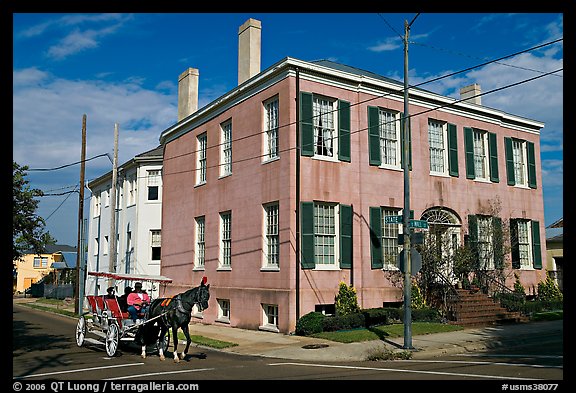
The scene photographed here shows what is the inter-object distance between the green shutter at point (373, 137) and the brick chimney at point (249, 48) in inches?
225

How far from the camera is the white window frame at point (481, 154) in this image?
27.8 metres

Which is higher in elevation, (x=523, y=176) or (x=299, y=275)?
(x=523, y=176)

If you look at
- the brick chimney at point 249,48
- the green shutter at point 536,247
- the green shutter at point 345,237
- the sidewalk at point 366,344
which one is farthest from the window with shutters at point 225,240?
the green shutter at point 536,247

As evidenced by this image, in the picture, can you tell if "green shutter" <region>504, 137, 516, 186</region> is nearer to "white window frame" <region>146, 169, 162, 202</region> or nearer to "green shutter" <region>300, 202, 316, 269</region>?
"green shutter" <region>300, 202, 316, 269</region>

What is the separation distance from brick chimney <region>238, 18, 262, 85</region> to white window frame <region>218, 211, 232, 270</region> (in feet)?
20.6

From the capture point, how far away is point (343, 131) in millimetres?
22531

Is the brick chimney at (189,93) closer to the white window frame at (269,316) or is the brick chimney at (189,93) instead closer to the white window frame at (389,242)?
the white window frame at (389,242)

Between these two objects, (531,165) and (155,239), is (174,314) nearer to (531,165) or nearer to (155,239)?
(155,239)

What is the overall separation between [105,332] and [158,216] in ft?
62.7

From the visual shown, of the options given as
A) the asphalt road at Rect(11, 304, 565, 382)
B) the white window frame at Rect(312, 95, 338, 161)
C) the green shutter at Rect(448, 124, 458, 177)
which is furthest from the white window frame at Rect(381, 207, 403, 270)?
the asphalt road at Rect(11, 304, 565, 382)

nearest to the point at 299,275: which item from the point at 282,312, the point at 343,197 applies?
the point at 282,312

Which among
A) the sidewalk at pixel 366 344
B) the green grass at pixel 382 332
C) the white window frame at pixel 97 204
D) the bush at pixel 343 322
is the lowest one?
the sidewalk at pixel 366 344
